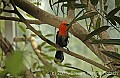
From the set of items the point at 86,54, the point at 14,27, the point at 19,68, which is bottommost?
the point at 86,54

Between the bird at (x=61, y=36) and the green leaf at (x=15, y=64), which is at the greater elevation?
the green leaf at (x=15, y=64)

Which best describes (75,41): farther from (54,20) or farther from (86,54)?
(54,20)

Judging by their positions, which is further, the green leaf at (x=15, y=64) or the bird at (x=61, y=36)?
the bird at (x=61, y=36)

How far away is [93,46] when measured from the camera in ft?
1.87

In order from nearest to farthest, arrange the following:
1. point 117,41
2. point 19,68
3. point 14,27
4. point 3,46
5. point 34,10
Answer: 1. point 19,68
2. point 117,41
3. point 34,10
4. point 3,46
5. point 14,27

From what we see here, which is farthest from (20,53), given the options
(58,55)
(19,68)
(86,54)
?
→ (86,54)

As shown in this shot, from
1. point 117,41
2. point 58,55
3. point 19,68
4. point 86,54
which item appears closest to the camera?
point 19,68

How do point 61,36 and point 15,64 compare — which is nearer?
point 15,64

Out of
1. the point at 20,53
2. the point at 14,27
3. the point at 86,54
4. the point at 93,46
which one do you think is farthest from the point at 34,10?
the point at 14,27

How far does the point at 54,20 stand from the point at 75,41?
84cm

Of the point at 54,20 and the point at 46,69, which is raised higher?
the point at 54,20

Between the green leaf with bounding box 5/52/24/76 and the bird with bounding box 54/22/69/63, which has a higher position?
the green leaf with bounding box 5/52/24/76

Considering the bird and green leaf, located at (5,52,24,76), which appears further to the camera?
the bird

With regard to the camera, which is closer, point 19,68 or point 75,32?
point 19,68
